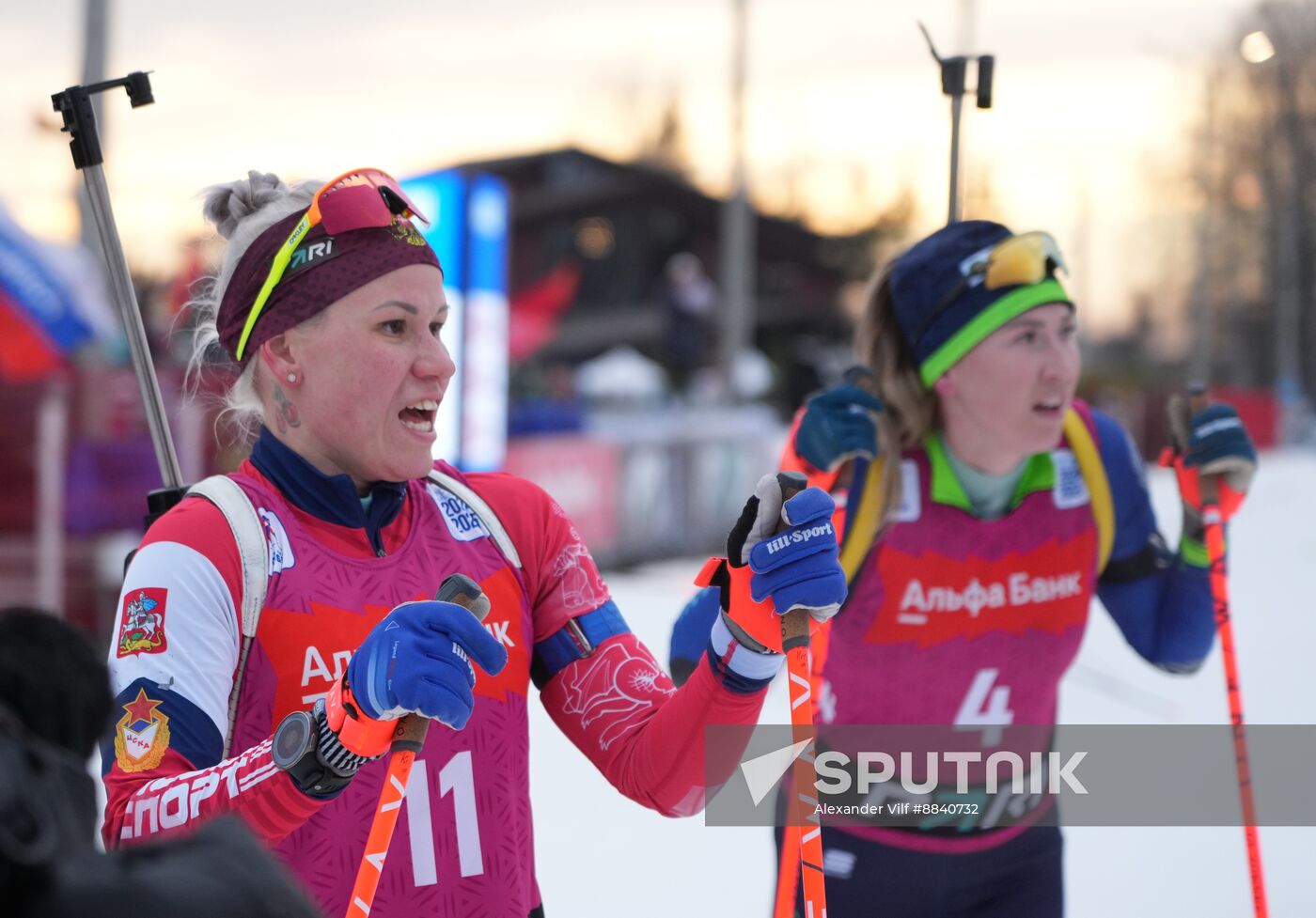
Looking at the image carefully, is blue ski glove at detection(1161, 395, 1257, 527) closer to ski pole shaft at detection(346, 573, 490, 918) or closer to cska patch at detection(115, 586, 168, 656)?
ski pole shaft at detection(346, 573, 490, 918)

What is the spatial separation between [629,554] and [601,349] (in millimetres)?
21828

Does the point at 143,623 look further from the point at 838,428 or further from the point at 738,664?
the point at 838,428

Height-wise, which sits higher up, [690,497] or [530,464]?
[530,464]

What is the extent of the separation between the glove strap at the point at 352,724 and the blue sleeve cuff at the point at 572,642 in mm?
511

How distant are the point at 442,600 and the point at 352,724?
0.18m

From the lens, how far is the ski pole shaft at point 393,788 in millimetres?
1596

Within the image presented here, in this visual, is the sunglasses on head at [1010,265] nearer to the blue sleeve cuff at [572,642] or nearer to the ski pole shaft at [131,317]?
the blue sleeve cuff at [572,642]

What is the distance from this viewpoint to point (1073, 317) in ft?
9.23

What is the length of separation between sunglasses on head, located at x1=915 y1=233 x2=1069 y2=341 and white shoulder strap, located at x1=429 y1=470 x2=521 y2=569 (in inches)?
49.9

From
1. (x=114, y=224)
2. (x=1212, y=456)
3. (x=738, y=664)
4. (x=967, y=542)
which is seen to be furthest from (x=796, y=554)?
(x=1212, y=456)

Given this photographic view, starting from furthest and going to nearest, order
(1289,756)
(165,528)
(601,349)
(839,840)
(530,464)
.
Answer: (601,349)
(530,464)
(1289,756)
(839,840)
(165,528)

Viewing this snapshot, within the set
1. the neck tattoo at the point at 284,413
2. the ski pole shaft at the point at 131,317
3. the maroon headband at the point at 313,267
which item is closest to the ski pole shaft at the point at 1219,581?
the maroon headband at the point at 313,267

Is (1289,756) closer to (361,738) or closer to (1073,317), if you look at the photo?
(1073,317)

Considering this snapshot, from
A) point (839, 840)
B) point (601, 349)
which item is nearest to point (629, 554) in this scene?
point (839, 840)
